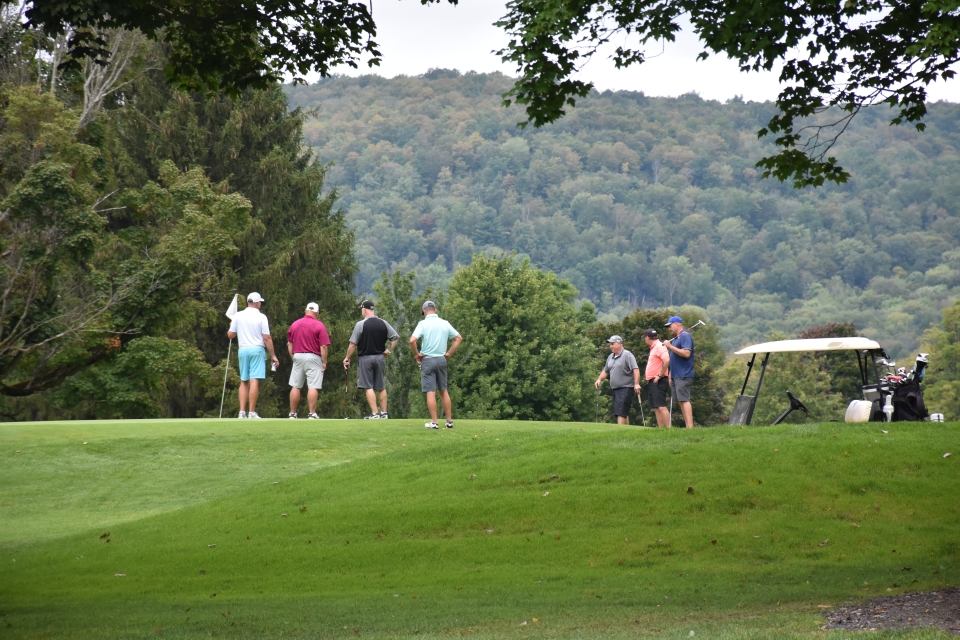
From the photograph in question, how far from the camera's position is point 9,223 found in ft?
84.0

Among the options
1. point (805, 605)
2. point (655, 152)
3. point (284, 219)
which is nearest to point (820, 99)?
point (805, 605)

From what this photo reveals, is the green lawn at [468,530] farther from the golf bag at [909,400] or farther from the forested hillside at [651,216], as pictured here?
the forested hillside at [651,216]

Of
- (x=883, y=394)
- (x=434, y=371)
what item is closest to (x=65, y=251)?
(x=434, y=371)

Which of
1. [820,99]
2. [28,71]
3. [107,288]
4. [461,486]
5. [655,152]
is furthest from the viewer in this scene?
[655,152]

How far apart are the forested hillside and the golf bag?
122m

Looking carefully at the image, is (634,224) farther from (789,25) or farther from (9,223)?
(789,25)

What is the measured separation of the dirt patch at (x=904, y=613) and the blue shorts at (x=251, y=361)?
42.4 feet

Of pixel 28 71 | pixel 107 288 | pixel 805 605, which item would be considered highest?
pixel 28 71

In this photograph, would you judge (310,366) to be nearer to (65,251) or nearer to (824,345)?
(65,251)

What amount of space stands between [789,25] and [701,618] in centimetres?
616

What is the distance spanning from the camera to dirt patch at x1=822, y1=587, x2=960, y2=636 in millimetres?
7734

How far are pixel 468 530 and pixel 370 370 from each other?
691 cm

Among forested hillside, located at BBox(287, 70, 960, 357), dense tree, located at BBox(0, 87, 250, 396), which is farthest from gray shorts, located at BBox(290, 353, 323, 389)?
forested hillside, located at BBox(287, 70, 960, 357)

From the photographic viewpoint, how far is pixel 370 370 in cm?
1878
